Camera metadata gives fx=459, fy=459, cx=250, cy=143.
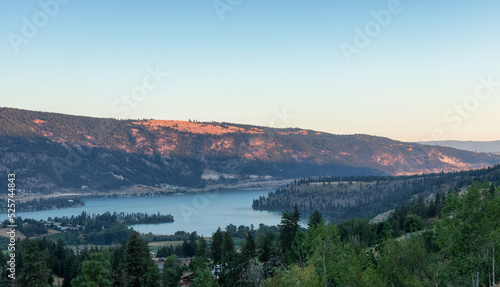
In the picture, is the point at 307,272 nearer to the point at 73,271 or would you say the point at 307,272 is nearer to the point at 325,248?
the point at 325,248

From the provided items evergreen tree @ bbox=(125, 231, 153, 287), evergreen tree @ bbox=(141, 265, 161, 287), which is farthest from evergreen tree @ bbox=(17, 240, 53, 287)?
evergreen tree @ bbox=(141, 265, 161, 287)

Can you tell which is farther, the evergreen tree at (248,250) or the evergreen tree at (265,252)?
the evergreen tree at (265,252)

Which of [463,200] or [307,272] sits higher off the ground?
[463,200]

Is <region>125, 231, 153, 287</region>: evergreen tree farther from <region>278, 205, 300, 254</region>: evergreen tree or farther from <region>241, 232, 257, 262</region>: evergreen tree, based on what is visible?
<region>278, 205, 300, 254</region>: evergreen tree

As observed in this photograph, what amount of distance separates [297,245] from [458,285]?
2445 cm

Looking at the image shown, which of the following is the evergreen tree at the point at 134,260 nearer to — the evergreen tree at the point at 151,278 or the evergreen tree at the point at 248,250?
the evergreen tree at the point at 151,278

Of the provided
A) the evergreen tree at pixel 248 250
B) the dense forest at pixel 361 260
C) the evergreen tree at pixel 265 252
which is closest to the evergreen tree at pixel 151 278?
the dense forest at pixel 361 260

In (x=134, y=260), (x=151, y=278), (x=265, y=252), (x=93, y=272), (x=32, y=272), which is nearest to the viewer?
(x=93, y=272)

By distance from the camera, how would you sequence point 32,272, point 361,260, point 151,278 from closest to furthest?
point 361,260 → point 32,272 → point 151,278

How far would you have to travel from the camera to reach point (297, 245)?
57.6 meters

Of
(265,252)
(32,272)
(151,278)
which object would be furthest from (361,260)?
(32,272)

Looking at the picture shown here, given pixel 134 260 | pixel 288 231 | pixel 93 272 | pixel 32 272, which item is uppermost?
pixel 93 272

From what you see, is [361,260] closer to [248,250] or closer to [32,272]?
[248,250]

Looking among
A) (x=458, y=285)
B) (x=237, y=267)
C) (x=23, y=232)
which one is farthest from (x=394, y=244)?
(x=23, y=232)
